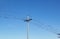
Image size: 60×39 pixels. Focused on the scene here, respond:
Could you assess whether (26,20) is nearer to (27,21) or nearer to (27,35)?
(27,21)

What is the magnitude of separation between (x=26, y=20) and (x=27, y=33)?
9.71ft

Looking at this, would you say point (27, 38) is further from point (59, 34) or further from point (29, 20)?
point (59, 34)

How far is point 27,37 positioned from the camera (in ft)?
105

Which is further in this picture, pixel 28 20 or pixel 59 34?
pixel 59 34

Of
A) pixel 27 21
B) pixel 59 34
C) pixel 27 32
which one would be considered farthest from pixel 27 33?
pixel 59 34

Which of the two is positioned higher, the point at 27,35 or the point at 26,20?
the point at 26,20

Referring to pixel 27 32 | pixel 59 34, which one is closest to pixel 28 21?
pixel 27 32

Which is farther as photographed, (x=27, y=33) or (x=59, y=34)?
(x=59, y=34)

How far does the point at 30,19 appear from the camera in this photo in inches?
1253

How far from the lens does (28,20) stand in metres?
32.0

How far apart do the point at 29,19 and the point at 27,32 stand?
10.1 ft

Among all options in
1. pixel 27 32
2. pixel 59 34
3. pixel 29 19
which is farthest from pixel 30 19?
pixel 59 34

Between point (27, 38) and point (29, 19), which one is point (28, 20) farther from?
point (27, 38)

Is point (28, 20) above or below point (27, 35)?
above
